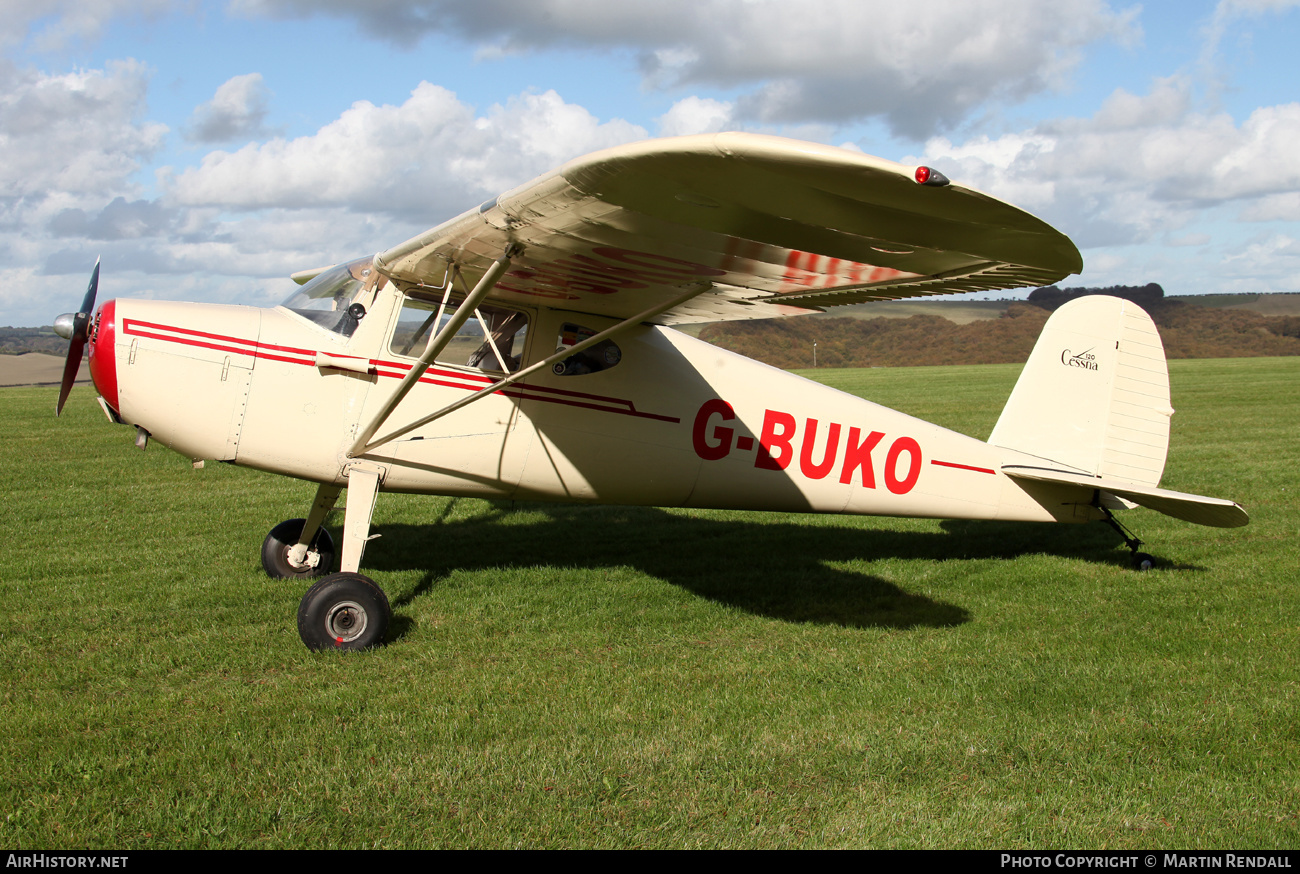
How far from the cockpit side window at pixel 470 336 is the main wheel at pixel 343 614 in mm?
1590

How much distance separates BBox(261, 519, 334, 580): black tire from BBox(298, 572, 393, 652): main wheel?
5.51 ft

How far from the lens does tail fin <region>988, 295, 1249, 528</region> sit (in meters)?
7.21

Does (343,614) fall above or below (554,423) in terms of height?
below

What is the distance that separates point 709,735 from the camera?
4043 millimetres

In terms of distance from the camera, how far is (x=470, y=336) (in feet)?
19.7

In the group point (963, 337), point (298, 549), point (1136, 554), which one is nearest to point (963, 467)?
point (1136, 554)

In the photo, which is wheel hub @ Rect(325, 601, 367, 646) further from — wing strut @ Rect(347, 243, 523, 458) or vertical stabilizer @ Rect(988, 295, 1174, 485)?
vertical stabilizer @ Rect(988, 295, 1174, 485)

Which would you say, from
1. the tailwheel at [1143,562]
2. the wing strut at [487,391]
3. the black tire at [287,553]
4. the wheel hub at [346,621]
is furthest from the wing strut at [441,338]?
the tailwheel at [1143,562]

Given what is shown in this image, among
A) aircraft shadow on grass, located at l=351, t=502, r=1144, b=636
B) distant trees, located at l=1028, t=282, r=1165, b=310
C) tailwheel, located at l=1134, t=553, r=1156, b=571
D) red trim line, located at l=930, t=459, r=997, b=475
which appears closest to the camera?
aircraft shadow on grass, located at l=351, t=502, r=1144, b=636

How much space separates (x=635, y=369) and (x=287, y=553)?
10.2ft

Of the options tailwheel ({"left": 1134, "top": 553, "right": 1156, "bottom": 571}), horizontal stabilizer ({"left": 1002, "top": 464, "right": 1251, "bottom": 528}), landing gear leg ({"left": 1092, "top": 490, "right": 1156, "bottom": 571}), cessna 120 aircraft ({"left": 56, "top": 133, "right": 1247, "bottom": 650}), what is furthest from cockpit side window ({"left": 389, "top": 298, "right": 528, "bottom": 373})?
tailwheel ({"left": 1134, "top": 553, "right": 1156, "bottom": 571})

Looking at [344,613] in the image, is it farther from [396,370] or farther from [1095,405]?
[1095,405]

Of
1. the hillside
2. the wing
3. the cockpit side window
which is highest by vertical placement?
the hillside

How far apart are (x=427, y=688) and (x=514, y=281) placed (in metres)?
2.56
